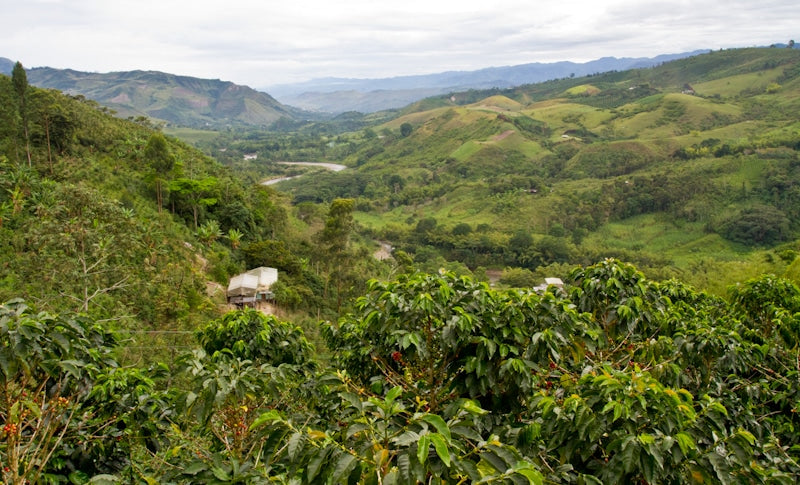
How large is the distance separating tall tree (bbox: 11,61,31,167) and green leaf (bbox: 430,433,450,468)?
880 inches

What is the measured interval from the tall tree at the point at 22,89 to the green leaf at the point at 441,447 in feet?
73.3

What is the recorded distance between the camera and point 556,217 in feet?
201

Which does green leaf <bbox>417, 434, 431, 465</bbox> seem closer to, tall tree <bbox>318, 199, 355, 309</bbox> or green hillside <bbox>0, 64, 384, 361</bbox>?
green hillside <bbox>0, 64, 384, 361</bbox>

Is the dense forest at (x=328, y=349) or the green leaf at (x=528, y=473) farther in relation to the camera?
the dense forest at (x=328, y=349)

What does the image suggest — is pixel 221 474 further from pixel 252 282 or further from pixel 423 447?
pixel 252 282

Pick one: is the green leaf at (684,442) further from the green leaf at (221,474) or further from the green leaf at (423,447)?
the green leaf at (221,474)

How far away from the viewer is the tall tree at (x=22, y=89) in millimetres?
17844

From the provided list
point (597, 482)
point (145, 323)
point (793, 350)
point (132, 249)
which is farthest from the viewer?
point (132, 249)

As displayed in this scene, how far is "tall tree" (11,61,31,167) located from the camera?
58.5 ft

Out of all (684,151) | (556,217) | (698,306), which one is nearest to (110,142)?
(698,306)

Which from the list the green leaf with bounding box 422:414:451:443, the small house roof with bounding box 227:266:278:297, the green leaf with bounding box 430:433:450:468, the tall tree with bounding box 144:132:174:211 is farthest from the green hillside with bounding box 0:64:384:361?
the green leaf with bounding box 430:433:450:468

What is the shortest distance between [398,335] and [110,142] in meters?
30.2

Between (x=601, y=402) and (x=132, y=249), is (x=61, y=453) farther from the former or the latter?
(x=132, y=249)

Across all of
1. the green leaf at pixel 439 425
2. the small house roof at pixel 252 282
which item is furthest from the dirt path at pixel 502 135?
the green leaf at pixel 439 425
